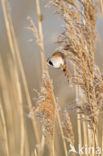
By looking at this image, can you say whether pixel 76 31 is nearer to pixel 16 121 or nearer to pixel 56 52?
pixel 56 52

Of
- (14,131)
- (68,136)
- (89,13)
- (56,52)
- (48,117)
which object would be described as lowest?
(14,131)

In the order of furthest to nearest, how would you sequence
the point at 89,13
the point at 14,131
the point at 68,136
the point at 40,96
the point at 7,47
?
the point at 7,47 < the point at 14,131 < the point at 68,136 < the point at 40,96 < the point at 89,13

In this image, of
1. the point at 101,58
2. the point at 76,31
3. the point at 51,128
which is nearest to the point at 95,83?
the point at 76,31

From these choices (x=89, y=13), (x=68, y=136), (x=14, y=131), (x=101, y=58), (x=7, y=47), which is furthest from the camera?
(x=7, y=47)

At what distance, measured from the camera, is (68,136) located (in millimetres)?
1290

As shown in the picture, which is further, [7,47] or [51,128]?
[7,47]

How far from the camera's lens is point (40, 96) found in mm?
1160

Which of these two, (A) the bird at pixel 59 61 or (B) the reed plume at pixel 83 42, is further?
(A) the bird at pixel 59 61

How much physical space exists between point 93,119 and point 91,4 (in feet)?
1.56

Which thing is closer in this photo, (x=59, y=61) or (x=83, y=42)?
(x=83, y=42)

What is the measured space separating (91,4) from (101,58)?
0.80 meters

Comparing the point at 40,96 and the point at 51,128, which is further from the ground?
the point at 40,96

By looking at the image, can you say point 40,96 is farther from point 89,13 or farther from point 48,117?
point 89,13

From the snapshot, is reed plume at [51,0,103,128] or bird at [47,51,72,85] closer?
reed plume at [51,0,103,128]
